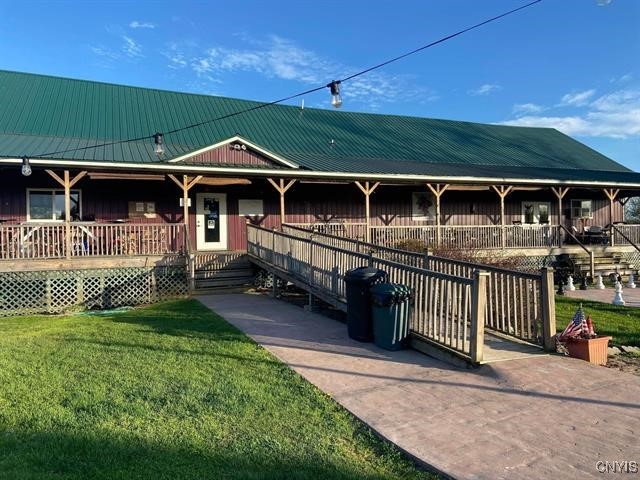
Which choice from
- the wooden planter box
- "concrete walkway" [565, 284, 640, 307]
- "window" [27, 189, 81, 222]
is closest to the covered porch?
"window" [27, 189, 81, 222]

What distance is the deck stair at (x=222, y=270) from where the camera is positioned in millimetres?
13852

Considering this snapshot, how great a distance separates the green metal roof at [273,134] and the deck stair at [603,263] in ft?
11.2

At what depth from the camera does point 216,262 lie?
46.9 ft

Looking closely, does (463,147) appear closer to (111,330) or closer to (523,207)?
(523,207)

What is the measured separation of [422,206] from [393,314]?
13.6 meters

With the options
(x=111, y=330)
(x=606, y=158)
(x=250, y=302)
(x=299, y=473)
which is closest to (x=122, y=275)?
(x=250, y=302)

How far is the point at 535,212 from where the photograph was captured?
21875 mm

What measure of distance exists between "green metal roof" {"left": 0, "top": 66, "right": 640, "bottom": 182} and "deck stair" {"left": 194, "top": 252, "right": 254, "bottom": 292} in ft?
10.4

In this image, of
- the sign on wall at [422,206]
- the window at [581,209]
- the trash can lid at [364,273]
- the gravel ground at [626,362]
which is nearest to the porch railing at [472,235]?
the sign on wall at [422,206]

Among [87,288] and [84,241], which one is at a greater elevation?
[84,241]

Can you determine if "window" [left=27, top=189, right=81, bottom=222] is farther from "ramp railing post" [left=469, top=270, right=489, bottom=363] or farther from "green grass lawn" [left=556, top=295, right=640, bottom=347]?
"green grass lawn" [left=556, top=295, right=640, bottom=347]

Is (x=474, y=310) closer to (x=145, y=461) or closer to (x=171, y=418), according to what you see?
(x=171, y=418)

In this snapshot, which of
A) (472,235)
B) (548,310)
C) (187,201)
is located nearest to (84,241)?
(187,201)

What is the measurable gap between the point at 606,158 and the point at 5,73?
27878 mm
